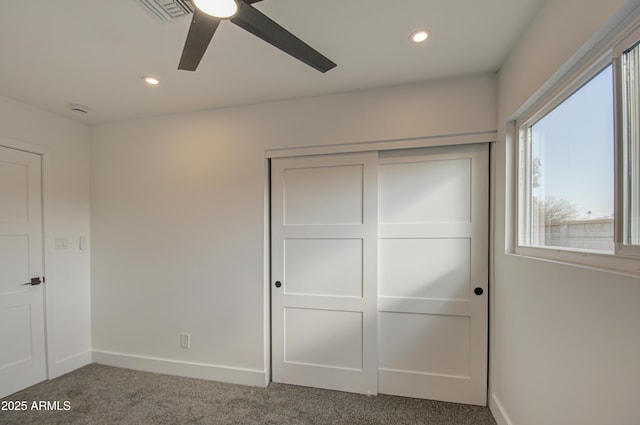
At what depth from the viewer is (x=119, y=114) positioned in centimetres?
261

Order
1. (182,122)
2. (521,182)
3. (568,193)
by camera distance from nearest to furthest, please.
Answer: (568,193) → (521,182) → (182,122)

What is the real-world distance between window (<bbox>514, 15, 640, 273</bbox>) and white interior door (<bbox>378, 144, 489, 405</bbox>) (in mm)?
398

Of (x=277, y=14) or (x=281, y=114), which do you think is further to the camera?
(x=281, y=114)

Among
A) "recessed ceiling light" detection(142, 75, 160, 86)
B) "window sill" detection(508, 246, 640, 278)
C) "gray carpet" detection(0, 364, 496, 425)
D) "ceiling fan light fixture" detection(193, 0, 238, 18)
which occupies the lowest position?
"gray carpet" detection(0, 364, 496, 425)

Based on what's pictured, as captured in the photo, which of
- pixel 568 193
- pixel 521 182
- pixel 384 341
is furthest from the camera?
pixel 384 341

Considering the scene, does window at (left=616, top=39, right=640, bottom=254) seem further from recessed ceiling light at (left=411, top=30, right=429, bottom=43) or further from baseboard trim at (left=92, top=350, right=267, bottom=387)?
baseboard trim at (left=92, top=350, right=267, bottom=387)

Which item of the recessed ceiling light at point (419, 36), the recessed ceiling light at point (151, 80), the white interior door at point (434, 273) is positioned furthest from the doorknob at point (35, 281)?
the recessed ceiling light at point (419, 36)

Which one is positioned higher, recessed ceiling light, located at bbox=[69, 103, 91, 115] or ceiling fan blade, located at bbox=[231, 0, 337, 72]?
recessed ceiling light, located at bbox=[69, 103, 91, 115]

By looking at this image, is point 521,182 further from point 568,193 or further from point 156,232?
point 156,232

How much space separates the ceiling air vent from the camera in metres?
1.27

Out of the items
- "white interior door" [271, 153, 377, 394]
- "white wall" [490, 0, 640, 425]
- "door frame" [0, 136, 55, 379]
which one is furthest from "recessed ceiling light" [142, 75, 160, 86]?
"white wall" [490, 0, 640, 425]

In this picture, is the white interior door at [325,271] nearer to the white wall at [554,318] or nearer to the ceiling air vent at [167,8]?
the white wall at [554,318]

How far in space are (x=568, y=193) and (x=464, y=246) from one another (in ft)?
2.76

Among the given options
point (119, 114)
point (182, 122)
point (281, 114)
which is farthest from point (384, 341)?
point (119, 114)
